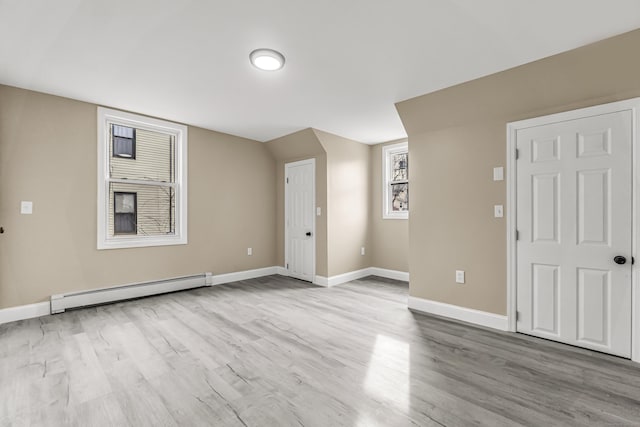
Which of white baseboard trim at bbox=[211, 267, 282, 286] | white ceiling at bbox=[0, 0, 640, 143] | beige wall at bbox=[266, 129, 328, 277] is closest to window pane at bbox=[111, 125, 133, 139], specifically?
white ceiling at bbox=[0, 0, 640, 143]

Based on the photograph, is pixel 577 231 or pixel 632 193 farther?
pixel 577 231

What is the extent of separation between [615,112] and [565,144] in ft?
1.26

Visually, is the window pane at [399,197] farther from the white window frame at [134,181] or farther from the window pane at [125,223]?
the window pane at [125,223]

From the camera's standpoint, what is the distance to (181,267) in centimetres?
444

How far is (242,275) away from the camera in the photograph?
5164mm

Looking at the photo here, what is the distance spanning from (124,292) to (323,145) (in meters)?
3.51

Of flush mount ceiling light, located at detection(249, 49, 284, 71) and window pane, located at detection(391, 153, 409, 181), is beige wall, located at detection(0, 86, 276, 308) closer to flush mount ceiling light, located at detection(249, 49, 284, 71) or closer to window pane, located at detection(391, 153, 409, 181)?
flush mount ceiling light, located at detection(249, 49, 284, 71)

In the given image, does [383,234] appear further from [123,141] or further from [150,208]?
[123,141]

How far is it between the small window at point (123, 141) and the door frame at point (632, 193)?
15.3 ft

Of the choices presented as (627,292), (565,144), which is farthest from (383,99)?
(627,292)

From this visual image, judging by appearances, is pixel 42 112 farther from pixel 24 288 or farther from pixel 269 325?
pixel 269 325

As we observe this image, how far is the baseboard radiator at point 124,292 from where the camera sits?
339 cm

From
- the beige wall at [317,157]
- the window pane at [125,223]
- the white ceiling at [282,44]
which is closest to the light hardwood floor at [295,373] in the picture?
the window pane at [125,223]

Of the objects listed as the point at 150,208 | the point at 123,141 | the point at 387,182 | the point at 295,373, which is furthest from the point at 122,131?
the point at 387,182
